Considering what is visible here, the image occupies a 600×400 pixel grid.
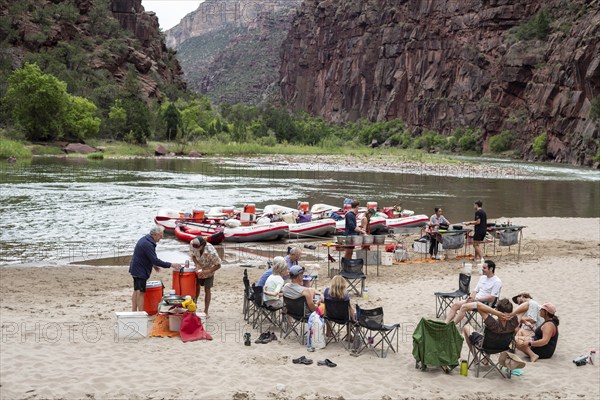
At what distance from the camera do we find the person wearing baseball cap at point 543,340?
1063cm

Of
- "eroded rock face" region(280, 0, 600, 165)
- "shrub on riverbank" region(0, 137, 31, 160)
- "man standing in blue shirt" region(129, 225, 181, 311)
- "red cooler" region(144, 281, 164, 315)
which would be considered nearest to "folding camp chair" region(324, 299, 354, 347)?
"man standing in blue shirt" region(129, 225, 181, 311)

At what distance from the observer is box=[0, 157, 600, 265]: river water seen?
24.3 metres

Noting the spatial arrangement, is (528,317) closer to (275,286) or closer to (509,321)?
(509,321)

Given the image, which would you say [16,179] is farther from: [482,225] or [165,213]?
[482,225]

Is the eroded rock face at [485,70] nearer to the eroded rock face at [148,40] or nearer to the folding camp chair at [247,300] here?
the eroded rock face at [148,40]

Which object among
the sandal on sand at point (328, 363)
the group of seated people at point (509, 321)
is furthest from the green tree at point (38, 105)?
the sandal on sand at point (328, 363)

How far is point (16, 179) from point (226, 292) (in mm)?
36233

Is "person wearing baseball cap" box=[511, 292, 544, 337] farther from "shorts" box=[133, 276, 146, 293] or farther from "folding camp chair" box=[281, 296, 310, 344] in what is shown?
"shorts" box=[133, 276, 146, 293]

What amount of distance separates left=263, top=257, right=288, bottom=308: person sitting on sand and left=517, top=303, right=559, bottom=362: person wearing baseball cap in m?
4.06

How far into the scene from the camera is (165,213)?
2764 centimetres

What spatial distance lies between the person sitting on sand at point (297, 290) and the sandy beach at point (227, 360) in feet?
2.43

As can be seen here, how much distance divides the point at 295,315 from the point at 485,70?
143717 millimetres

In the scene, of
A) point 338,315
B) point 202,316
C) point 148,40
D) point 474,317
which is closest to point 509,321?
point 474,317

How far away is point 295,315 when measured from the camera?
36.6 ft
